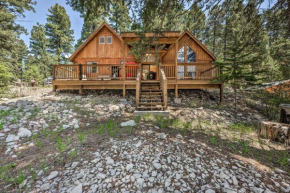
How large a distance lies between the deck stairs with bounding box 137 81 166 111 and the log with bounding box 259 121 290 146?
344 centimetres

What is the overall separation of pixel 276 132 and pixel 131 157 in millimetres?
4507

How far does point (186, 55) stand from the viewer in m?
11.3

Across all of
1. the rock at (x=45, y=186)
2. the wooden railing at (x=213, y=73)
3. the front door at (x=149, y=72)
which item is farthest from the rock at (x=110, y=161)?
the front door at (x=149, y=72)

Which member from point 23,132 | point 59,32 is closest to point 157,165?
point 23,132

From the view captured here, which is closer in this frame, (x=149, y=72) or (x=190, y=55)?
(x=190, y=55)

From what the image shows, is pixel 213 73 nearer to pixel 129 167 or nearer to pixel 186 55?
pixel 186 55

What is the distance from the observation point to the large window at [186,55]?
11.3 metres

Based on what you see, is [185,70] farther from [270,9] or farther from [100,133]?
[100,133]

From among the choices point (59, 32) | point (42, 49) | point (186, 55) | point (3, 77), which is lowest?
point (3, 77)

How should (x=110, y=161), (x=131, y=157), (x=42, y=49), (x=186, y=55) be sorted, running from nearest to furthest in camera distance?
1. (x=110, y=161)
2. (x=131, y=157)
3. (x=186, y=55)
4. (x=42, y=49)

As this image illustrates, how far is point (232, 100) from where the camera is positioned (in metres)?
8.95

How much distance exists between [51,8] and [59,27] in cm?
263

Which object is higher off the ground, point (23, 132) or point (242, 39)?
point (242, 39)

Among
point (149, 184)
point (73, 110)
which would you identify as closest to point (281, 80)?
point (149, 184)
